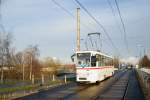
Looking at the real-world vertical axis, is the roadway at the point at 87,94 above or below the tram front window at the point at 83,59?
below

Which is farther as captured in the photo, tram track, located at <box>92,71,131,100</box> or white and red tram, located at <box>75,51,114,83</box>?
white and red tram, located at <box>75,51,114,83</box>

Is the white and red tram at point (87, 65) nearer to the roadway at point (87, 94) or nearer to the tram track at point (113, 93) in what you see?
the tram track at point (113, 93)

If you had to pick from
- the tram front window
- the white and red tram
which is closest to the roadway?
the white and red tram

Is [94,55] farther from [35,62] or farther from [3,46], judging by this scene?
[35,62]

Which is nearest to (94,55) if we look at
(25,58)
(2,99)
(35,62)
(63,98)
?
(63,98)

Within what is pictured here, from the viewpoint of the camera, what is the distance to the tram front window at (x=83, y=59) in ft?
116

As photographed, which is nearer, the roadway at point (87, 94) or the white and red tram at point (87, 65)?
the roadway at point (87, 94)

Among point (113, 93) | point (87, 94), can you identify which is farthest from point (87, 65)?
point (87, 94)

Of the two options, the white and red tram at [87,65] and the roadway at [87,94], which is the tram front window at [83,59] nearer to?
the white and red tram at [87,65]

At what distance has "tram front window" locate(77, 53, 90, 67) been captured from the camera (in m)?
35.4

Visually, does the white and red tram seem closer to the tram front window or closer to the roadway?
the tram front window

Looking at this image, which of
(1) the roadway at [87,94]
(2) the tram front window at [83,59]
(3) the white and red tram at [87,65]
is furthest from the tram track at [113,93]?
(2) the tram front window at [83,59]

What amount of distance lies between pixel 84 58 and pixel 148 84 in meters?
8.95

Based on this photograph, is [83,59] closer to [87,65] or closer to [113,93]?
[87,65]
